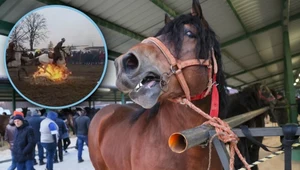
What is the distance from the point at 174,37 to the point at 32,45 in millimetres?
715

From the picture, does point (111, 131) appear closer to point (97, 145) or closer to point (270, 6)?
point (97, 145)

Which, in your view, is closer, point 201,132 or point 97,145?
point 201,132

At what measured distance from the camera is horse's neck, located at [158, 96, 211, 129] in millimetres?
1605


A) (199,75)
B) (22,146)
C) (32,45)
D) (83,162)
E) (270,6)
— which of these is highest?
(270,6)

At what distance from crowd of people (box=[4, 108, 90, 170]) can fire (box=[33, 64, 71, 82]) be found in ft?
13.5

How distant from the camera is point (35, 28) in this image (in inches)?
57.4

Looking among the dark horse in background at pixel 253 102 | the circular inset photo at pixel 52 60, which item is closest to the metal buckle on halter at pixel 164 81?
the circular inset photo at pixel 52 60

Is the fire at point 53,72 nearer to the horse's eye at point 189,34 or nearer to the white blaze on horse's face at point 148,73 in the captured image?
the white blaze on horse's face at point 148,73

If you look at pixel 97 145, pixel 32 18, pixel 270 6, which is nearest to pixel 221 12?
pixel 270 6

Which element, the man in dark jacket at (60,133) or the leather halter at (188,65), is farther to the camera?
the man in dark jacket at (60,133)

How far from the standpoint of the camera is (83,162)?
812 cm

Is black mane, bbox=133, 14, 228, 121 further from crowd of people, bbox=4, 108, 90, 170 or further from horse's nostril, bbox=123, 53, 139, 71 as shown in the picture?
crowd of people, bbox=4, 108, 90, 170

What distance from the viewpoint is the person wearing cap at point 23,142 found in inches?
201

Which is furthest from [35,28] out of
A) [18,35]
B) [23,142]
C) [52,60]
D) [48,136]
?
[48,136]
